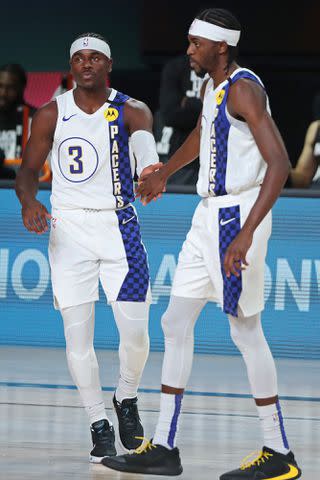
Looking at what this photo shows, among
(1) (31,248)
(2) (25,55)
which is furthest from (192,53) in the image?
(2) (25,55)

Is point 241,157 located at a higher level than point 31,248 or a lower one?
higher

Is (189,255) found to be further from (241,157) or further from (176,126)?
(176,126)

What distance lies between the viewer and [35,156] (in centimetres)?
536

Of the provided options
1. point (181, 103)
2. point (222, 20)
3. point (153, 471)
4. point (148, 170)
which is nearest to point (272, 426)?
point (153, 471)

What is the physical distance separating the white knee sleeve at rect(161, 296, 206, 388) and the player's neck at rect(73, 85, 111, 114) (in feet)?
3.12

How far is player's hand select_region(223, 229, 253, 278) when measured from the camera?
4.58 m

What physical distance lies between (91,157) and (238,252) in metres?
0.96

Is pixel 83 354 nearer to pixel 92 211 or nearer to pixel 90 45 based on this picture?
pixel 92 211

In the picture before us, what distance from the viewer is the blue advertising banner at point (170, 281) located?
8266 millimetres

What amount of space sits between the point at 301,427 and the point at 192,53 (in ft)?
6.70

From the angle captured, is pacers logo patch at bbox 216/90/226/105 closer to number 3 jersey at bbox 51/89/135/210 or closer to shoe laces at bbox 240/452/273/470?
number 3 jersey at bbox 51/89/135/210

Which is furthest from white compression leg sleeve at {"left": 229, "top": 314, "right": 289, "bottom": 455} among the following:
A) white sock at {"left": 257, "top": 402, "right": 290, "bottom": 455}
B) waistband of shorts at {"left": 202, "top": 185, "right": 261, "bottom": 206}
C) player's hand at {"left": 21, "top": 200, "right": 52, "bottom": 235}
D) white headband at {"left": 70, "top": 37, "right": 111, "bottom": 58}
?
white headband at {"left": 70, "top": 37, "right": 111, "bottom": 58}

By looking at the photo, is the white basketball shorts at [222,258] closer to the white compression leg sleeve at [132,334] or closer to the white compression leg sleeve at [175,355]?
the white compression leg sleeve at [175,355]

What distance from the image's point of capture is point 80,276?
523cm
